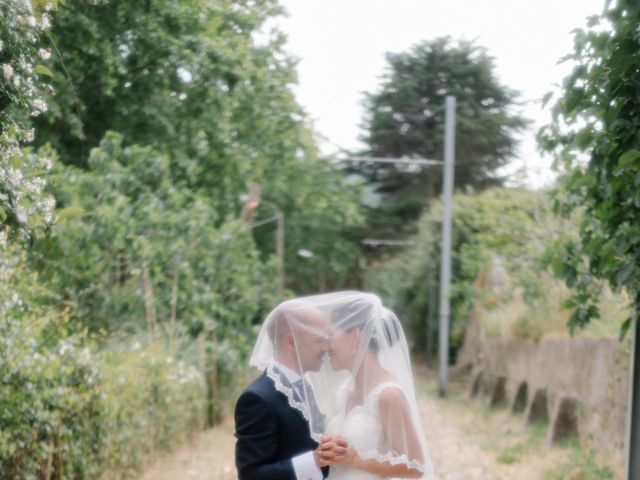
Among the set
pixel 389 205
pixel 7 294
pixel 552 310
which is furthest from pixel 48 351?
pixel 389 205

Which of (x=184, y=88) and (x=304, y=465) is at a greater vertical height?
(x=184, y=88)

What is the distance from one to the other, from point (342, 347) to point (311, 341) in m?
0.18

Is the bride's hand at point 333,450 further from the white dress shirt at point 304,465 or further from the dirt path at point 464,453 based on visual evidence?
the dirt path at point 464,453

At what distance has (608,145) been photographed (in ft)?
19.0

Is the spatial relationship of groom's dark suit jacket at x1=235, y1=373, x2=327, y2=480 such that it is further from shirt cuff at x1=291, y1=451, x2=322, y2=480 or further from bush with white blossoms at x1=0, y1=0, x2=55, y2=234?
bush with white blossoms at x1=0, y1=0, x2=55, y2=234

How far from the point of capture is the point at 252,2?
19.0 m

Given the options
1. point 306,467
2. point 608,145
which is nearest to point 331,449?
point 306,467

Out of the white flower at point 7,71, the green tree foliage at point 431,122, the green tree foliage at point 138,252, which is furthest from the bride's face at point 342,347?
the green tree foliage at point 431,122

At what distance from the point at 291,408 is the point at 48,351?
4.03m

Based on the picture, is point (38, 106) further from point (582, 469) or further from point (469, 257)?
point (469, 257)

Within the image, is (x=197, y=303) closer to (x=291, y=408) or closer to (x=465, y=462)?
(x=465, y=462)

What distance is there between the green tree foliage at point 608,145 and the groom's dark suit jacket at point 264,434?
2.29m

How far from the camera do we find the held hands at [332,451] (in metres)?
4.20

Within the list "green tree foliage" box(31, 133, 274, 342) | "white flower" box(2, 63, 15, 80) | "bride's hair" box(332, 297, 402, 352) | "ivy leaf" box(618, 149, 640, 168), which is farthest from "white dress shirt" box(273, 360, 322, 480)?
"green tree foliage" box(31, 133, 274, 342)
